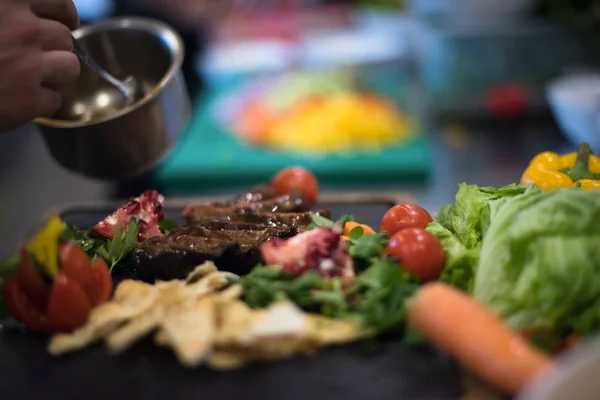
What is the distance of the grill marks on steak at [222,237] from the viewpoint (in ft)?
5.64

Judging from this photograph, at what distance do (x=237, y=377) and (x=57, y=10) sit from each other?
112 cm

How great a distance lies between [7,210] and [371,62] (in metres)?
2.62

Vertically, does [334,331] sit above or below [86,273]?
above

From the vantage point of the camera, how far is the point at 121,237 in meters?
1.84

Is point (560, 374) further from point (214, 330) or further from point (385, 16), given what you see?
point (385, 16)

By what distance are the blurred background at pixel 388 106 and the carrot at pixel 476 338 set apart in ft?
6.25

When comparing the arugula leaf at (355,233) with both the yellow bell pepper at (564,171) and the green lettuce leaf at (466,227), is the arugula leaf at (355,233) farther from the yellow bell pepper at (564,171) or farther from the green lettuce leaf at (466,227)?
the yellow bell pepper at (564,171)

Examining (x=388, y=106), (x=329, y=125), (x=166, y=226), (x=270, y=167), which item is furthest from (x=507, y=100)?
(x=166, y=226)

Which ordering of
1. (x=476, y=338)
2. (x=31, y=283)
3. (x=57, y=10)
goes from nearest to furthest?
(x=476, y=338) → (x=31, y=283) → (x=57, y=10)

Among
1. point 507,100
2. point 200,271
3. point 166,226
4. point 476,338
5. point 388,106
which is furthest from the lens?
point 388,106

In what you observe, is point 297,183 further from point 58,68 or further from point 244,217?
point 58,68

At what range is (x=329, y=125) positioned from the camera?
377cm

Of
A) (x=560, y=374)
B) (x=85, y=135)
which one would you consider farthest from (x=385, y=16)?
(x=560, y=374)

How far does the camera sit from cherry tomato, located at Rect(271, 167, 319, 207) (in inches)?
93.3
